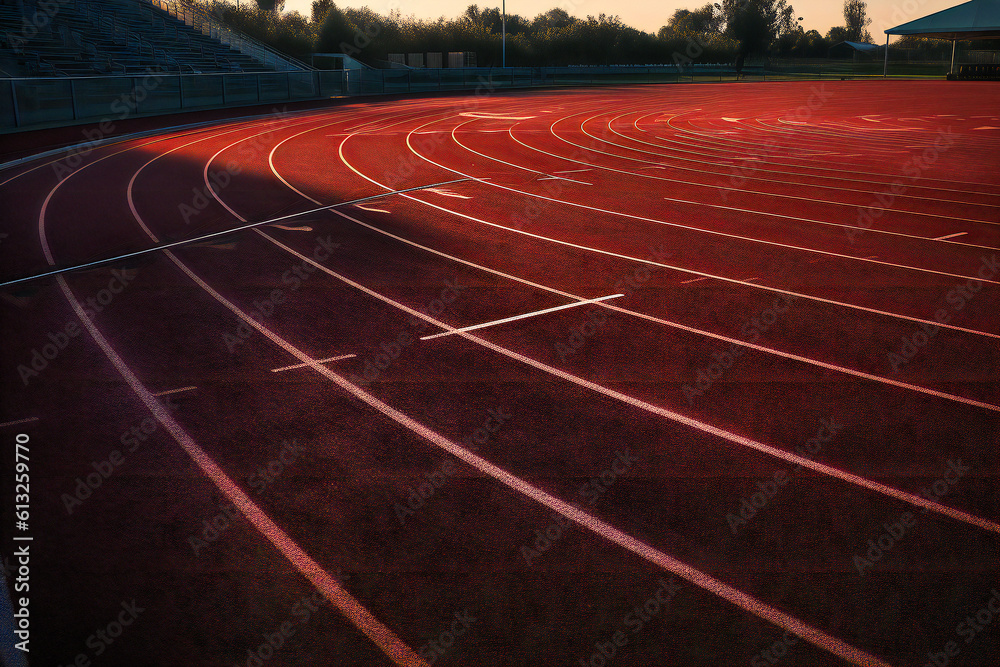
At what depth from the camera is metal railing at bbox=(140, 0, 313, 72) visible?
4550cm

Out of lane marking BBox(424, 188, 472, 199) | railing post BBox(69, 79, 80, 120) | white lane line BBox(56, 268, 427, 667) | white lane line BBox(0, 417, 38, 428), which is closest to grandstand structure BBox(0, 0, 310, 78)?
railing post BBox(69, 79, 80, 120)

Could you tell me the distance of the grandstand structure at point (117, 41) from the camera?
2853 cm

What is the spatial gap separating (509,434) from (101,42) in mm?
35622

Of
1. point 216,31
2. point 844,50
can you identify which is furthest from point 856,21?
point 216,31

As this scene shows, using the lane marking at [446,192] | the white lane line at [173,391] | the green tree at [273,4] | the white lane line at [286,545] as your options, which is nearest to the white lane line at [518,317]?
the white lane line at [173,391]

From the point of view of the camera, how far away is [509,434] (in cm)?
566

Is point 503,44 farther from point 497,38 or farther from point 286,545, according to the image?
point 286,545

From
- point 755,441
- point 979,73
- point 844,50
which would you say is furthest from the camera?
point 844,50

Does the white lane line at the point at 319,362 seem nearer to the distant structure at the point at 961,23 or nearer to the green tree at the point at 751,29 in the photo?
the distant structure at the point at 961,23

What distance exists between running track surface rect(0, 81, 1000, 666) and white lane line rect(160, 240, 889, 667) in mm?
19

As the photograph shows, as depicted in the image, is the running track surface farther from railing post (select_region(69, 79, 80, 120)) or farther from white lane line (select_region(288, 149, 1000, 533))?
railing post (select_region(69, 79, 80, 120))

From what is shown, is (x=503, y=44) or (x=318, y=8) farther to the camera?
(x=318, y=8)

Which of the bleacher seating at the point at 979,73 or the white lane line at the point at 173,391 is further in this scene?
the bleacher seating at the point at 979,73

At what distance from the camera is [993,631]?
3732mm
